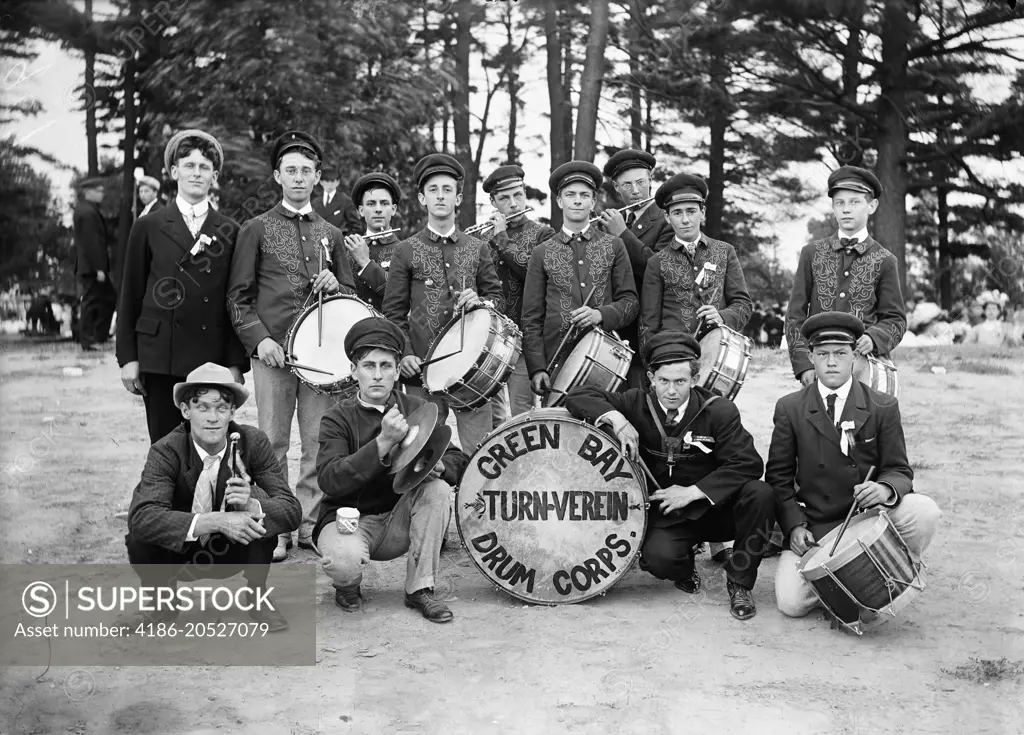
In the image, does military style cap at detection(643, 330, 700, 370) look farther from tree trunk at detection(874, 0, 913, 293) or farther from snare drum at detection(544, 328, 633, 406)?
tree trunk at detection(874, 0, 913, 293)

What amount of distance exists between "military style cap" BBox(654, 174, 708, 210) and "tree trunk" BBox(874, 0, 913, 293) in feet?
32.4

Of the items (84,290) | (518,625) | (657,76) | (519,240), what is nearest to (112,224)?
(84,290)

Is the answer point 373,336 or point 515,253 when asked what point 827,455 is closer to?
point 373,336

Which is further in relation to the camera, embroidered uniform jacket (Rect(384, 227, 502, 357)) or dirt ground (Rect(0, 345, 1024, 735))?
embroidered uniform jacket (Rect(384, 227, 502, 357))

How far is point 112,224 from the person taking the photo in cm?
1717

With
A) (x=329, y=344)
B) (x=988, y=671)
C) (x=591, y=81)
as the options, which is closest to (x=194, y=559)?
(x=329, y=344)

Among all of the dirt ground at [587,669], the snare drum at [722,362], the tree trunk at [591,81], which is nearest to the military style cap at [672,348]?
the snare drum at [722,362]

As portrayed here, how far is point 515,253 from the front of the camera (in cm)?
670

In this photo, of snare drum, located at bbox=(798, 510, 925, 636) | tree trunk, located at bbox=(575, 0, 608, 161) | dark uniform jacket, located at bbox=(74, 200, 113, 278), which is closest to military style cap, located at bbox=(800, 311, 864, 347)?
snare drum, located at bbox=(798, 510, 925, 636)

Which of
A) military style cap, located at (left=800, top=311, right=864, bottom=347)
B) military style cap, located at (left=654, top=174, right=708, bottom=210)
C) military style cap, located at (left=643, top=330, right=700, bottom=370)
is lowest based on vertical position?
military style cap, located at (left=643, top=330, right=700, bottom=370)

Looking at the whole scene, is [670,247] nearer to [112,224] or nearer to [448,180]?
[448,180]

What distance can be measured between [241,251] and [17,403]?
216 inches

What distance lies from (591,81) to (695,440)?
11.4 meters

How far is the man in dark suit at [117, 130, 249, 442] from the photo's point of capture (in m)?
5.34
